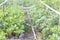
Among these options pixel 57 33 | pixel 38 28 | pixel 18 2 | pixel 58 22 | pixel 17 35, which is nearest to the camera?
pixel 57 33

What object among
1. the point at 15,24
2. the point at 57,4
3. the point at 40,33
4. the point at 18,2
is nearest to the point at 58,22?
the point at 40,33

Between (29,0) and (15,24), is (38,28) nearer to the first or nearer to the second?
(15,24)

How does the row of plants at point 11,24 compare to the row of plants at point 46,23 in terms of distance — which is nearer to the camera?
the row of plants at point 46,23

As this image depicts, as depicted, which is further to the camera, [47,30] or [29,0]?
[29,0]

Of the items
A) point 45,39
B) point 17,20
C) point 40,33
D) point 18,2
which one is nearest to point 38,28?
point 40,33

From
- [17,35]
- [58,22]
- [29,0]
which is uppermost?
[58,22]

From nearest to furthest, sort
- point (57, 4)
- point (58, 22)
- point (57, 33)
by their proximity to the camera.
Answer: point (57, 33) → point (58, 22) → point (57, 4)

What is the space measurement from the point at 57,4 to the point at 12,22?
2.54 m

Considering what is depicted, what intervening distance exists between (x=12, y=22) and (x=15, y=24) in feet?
0.65

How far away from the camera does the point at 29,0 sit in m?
14.0

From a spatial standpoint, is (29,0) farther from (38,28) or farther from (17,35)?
(17,35)

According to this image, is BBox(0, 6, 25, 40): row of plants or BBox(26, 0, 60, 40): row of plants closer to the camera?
BBox(26, 0, 60, 40): row of plants

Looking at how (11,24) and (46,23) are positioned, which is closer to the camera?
(46,23)

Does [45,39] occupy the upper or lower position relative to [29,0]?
upper
